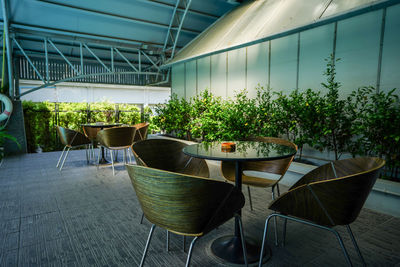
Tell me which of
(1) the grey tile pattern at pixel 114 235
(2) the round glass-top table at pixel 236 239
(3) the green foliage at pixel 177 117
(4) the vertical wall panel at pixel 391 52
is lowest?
(1) the grey tile pattern at pixel 114 235

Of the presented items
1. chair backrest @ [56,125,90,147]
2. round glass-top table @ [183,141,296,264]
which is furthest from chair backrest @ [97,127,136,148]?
round glass-top table @ [183,141,296,264]

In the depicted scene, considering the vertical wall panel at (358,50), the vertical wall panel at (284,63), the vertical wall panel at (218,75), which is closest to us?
the vertical wall panel at (358,50)

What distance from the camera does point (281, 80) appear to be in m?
5.60

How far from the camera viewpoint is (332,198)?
1.54m

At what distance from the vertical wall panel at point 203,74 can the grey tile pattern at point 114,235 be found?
4891 millimetres

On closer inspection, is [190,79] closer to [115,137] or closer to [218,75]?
[218,75]

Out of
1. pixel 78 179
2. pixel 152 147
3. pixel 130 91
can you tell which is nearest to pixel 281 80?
pixel 152 147

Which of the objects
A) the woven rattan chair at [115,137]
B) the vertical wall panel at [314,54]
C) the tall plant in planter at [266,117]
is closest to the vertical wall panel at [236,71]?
the tall plant in planter at [266,117]

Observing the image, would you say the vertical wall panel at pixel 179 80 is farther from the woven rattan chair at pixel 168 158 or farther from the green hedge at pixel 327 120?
the woven rattan chair at pixel 168 158

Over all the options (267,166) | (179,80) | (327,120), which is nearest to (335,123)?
(327,120)

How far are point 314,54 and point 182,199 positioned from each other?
478 centimetres

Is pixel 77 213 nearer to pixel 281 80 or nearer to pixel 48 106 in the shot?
pixel 281 80

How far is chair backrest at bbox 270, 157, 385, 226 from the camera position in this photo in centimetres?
149

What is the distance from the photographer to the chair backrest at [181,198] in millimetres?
1300
